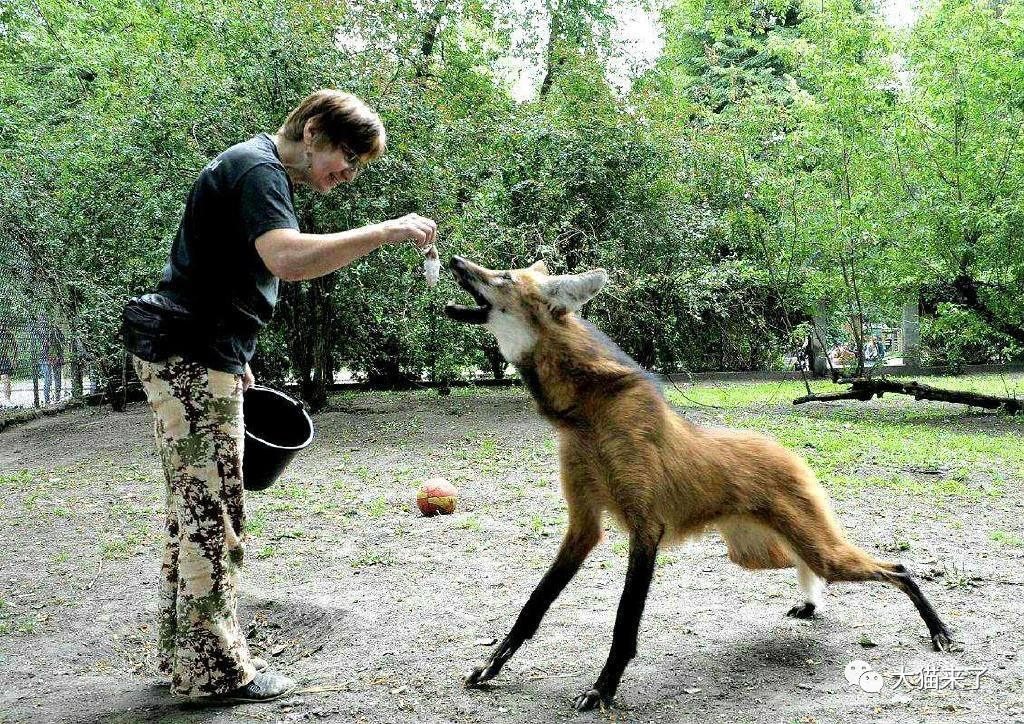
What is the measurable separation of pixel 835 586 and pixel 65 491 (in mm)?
5911

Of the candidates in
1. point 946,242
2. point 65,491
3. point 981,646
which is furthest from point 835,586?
point 946,242

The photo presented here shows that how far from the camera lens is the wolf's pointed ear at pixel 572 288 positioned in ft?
9.86

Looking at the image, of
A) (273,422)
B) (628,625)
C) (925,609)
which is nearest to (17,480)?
(273,422)

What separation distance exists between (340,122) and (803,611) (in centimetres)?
272

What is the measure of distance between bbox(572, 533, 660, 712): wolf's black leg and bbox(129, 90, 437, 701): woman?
47.2 inches

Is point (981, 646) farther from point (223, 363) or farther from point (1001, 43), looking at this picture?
point (1001, 43)

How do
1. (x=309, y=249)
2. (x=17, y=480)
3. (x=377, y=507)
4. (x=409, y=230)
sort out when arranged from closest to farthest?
(x=309, y=249)
(x=409, y=230)
(x=377, y=507)
(x=17, y=480)

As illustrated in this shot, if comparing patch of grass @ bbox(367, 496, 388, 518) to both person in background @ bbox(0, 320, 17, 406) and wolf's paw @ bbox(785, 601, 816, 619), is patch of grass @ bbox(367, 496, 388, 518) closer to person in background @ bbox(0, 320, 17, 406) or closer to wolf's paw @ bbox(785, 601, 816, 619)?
wolf's paw @ bbox(785, 601, 816, 619)

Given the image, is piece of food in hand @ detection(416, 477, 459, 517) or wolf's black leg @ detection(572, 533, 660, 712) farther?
piece of food in hand @ detection(416, 477, 459, 517)

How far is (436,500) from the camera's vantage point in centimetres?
565

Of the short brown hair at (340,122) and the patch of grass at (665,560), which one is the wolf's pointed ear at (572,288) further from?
the patch of grass at (665,560)
